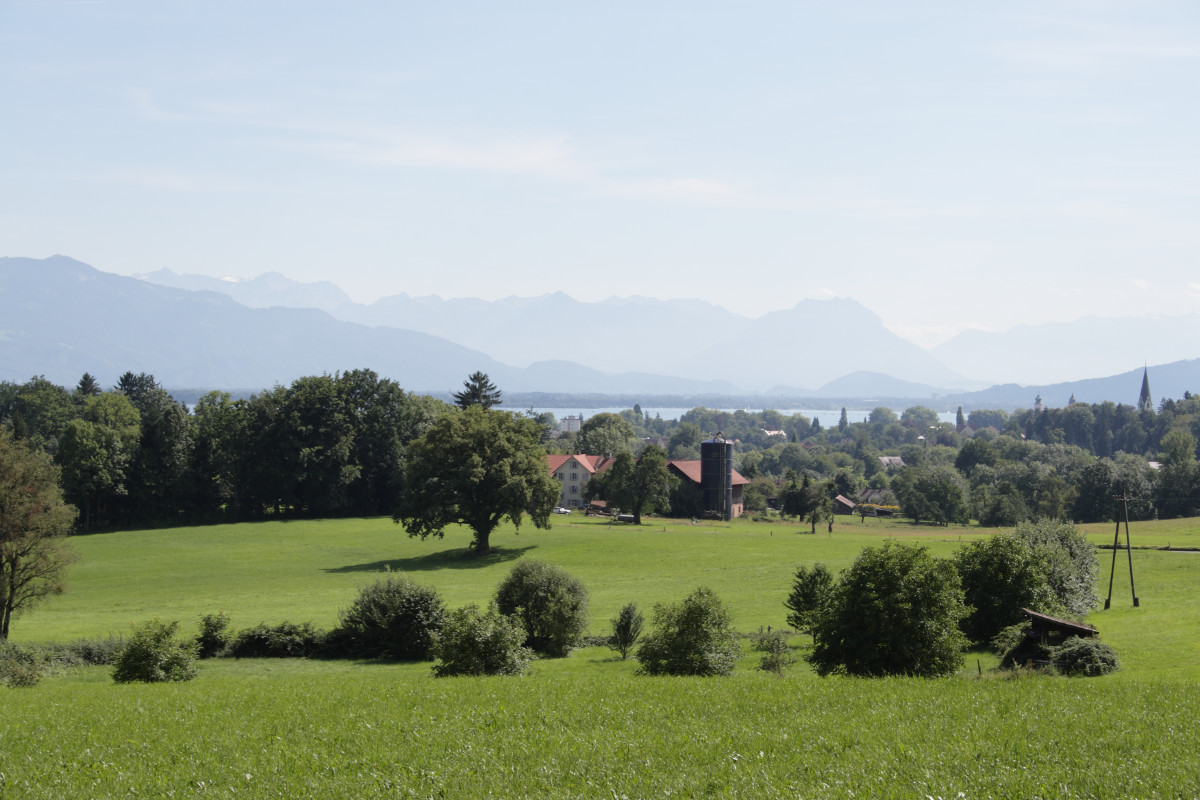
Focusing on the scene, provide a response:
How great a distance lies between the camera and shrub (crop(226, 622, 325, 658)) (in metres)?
38.7

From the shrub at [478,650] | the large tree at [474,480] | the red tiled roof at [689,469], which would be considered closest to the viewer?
the shrub at [478,650]

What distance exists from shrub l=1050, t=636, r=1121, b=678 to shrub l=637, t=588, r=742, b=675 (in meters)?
12.4

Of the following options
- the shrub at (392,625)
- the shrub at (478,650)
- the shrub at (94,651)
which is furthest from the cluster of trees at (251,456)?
the shrub at (478,650)

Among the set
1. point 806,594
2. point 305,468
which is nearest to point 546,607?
point 806,594

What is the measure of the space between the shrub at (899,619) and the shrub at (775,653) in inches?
157

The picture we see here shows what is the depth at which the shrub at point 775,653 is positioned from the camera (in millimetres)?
33438

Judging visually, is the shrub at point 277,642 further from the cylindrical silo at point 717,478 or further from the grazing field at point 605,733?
the cylindrical silo at point 717,478

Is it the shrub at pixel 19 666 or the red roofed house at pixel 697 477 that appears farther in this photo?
the red roofed house at pixel 697 477

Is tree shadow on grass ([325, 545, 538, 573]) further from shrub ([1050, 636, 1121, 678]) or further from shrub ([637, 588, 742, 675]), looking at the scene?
shrub ([1050, 636, 1121, 678])

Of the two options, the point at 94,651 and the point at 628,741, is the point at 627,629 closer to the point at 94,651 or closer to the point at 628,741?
the point at 628,741

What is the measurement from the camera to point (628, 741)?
1803cm

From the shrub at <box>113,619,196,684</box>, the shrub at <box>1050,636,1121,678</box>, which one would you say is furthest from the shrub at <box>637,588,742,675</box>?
the shrub at <box>113,619,196,684</box>

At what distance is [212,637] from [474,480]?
1223 inches

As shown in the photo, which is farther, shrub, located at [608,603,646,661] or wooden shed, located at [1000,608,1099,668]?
shrub, located at [608,603,646,661]
